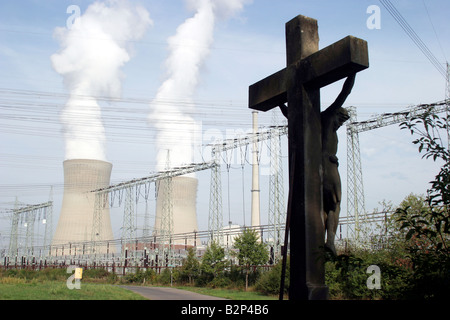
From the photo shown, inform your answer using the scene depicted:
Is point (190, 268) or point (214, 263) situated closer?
point (214, 263)

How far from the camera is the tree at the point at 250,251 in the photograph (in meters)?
23.5

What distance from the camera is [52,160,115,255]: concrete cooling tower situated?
47781 mm

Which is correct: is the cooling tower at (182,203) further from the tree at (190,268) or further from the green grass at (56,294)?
the green grass at (56,294)

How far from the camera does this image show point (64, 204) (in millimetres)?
49156

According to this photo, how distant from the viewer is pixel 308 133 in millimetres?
3658

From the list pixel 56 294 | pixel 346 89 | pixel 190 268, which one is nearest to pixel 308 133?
pixel 346 89

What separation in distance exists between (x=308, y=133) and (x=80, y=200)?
48495mm

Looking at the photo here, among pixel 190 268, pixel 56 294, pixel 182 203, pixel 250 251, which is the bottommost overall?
pixel 56 294

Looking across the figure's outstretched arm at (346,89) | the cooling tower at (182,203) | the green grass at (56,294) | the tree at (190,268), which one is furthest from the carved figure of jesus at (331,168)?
the cooling tower at (182,203)

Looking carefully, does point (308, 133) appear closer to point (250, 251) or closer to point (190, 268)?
point (250, 251)

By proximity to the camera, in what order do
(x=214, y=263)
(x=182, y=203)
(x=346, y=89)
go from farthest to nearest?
(x=182, y=203)
(x=214, y=263)
(x=346, y=89)
